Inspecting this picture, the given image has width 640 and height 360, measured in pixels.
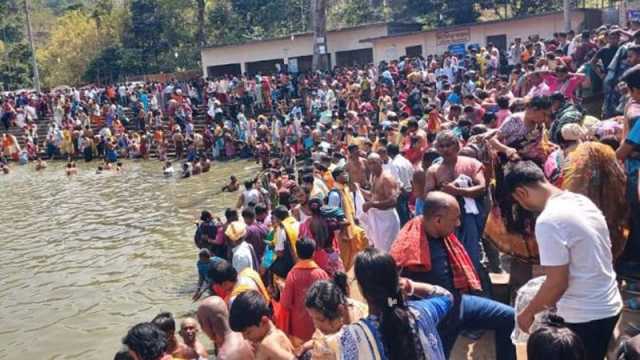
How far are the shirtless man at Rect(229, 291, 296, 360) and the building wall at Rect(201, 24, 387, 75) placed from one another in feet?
88.0

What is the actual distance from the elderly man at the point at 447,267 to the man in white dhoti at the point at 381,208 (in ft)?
9.97

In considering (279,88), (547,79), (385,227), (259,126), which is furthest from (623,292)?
(279,88)

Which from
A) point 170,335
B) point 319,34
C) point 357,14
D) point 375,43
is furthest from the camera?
point 357,14

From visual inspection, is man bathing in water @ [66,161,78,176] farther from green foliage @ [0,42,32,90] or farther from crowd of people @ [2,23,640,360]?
green foliage @ [0,42,32,90]

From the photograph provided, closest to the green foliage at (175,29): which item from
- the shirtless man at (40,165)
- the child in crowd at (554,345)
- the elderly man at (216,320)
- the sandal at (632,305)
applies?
the shirtless man at (40,165)

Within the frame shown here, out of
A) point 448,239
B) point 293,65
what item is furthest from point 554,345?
point 293,65

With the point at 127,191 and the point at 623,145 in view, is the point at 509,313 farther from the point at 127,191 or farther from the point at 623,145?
the point at 127,191

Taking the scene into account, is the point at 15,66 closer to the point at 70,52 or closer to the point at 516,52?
the point at 70,52

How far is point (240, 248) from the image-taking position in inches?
303

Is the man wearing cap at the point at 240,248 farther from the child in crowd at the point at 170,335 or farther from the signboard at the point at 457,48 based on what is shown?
the signboard at the point at 457,48

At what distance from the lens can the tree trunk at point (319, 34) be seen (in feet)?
94.5

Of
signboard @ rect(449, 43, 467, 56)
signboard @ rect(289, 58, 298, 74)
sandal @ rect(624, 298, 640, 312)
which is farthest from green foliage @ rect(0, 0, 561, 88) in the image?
sandal @ rect(624, 298, 640, 312)

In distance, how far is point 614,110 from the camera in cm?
921

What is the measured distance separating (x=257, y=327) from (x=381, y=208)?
3.46m
